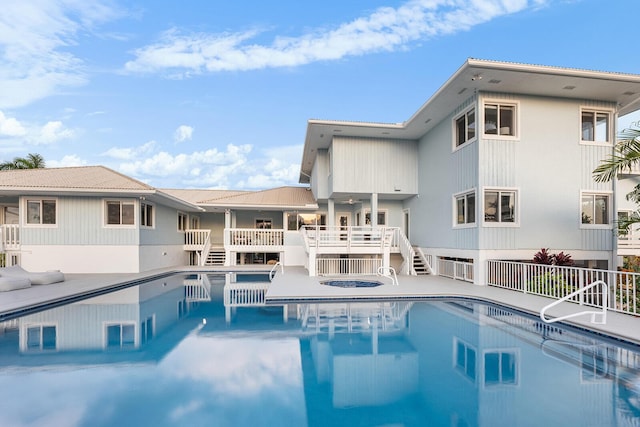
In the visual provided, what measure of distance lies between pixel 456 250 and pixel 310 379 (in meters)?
9.95

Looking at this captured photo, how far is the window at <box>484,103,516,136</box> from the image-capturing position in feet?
40.2

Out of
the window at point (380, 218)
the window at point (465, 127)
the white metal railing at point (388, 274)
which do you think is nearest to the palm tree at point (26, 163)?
the window at point (380, 218)

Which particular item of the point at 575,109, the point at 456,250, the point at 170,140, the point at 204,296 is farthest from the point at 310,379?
the point at 170,140

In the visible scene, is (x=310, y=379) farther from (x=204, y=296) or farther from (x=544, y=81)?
(x=544, y=81)

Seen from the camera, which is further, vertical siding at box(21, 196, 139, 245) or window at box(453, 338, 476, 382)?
vertical siding at box(21, 196, 139, 245)

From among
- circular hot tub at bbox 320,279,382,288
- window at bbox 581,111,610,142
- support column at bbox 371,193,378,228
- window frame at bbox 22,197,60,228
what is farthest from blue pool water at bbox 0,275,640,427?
window frame at bbox 22,197,60,228

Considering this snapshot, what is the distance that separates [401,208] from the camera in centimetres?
1931

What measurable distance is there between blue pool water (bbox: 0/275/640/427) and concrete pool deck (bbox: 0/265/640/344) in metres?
0.43

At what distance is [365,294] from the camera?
1059 cm

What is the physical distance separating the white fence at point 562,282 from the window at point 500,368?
368 cm

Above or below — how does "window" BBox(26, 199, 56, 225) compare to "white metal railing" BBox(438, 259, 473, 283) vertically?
above

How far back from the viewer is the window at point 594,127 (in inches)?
508

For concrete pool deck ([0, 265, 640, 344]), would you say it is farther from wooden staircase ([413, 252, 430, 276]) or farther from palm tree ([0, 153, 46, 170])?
palm tree ([0, 153, 46, 170])

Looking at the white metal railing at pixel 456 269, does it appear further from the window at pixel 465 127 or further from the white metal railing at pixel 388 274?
the window at pixel 465 127
